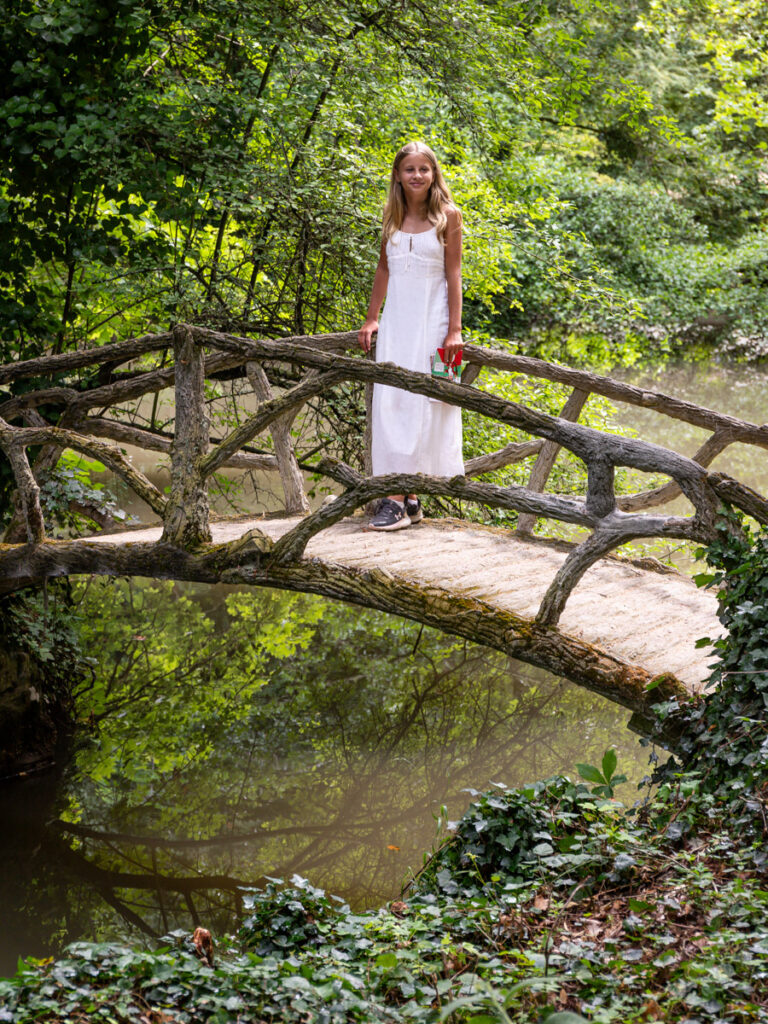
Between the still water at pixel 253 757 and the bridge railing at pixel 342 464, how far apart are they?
120 cm

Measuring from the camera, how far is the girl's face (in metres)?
4.50

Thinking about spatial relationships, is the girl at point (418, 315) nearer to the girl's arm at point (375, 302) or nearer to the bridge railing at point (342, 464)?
the girl's arm at point (375, 302)

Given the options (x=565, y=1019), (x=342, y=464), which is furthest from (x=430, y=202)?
(x=565, y=1019)

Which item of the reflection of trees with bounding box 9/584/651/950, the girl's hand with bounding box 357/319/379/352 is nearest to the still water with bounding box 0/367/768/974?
the reflection of trees with bounding box 9/584/651/950

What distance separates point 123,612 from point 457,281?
15.8 ft

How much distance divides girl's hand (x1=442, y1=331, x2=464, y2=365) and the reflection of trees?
2.33 meters

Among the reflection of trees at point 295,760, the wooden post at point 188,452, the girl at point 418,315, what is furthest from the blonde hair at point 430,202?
the reflection of trees at point 295,760

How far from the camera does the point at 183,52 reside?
673cm

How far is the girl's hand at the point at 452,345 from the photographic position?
4754 mm

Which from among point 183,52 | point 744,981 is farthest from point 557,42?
point 744,981

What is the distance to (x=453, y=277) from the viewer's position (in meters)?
4.68

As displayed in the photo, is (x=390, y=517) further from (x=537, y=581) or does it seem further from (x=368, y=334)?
(x=537, y=581)

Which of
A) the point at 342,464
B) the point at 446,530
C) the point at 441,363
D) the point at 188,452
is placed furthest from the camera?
the point at 446,530

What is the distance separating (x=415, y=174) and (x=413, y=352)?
2.73ft
